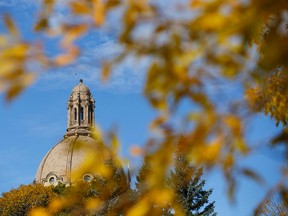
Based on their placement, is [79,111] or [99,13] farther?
[79,111]

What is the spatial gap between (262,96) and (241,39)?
5.96 ft

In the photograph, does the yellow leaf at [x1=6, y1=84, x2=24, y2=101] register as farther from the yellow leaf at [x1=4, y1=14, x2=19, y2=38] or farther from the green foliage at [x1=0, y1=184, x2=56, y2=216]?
the green foliage at [x1=0, y1=184, x2=56, y2=216]

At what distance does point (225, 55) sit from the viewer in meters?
1.72

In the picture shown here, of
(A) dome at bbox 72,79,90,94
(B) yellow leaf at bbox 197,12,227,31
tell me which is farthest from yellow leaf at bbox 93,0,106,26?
(A) dome at bbox 72,79,90,94

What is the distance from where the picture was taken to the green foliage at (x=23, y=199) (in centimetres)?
4516

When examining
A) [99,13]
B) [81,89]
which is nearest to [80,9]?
[99,13]

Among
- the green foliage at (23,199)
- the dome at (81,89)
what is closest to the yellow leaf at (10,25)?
the green foliage at (23,199)

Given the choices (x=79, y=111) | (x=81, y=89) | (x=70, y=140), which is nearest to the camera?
→ (x=70, y=140)

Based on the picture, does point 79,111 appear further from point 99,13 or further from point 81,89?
point 99,13

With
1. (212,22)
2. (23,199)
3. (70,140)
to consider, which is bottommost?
(212,22)

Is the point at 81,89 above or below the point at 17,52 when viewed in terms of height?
above

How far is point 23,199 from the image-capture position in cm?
4550

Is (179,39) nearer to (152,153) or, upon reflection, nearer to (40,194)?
(152,153)

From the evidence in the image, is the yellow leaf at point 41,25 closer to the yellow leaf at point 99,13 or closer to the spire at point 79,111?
the yellow leaf at point 99,13
